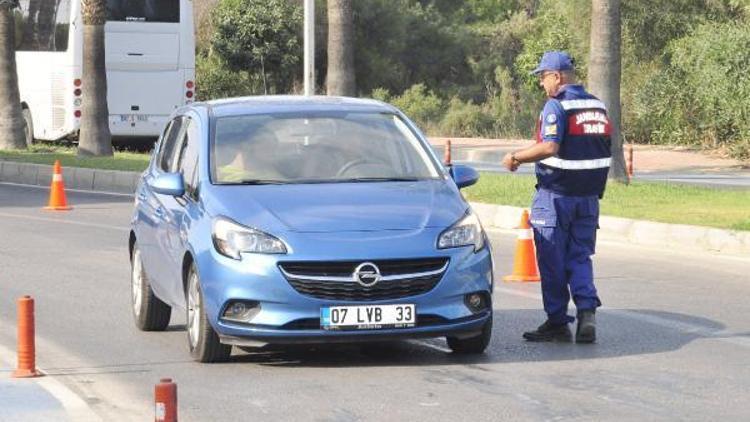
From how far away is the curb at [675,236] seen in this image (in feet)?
56.4

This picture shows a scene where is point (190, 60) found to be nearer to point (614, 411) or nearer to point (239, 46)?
point (239, 46)

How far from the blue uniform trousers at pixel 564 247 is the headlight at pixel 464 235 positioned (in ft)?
3.03

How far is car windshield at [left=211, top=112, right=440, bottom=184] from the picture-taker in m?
10.9

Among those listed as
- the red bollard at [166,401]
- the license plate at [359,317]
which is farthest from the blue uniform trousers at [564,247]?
the red bollard at [166,401]

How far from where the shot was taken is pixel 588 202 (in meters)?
11.1

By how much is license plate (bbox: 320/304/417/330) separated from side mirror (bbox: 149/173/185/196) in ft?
4.93

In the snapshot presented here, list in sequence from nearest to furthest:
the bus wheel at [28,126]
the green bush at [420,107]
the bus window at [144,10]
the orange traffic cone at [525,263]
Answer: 1. the orange traffic cone at [525,263]
2. the bus window at [144,10]
3. the bus wheel at [28,126]
4. the green bush at [420,107]

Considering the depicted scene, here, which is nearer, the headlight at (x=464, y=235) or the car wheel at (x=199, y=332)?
the headlight at (x=464, y=235)

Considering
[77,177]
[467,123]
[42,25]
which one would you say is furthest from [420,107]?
[77,177]

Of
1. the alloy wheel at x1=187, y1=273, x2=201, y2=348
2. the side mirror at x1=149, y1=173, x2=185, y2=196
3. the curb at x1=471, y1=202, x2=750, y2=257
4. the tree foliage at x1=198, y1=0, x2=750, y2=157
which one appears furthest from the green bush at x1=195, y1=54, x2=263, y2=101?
the alloy wheel at x1=187, y1=273, x2=201, y2=348

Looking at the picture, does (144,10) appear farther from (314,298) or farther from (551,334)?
(314,298)

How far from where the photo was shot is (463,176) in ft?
Answer: 36.5

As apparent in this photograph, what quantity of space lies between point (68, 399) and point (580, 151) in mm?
3714

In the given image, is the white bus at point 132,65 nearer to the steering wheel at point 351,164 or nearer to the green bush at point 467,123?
the green bush at point 467,123
